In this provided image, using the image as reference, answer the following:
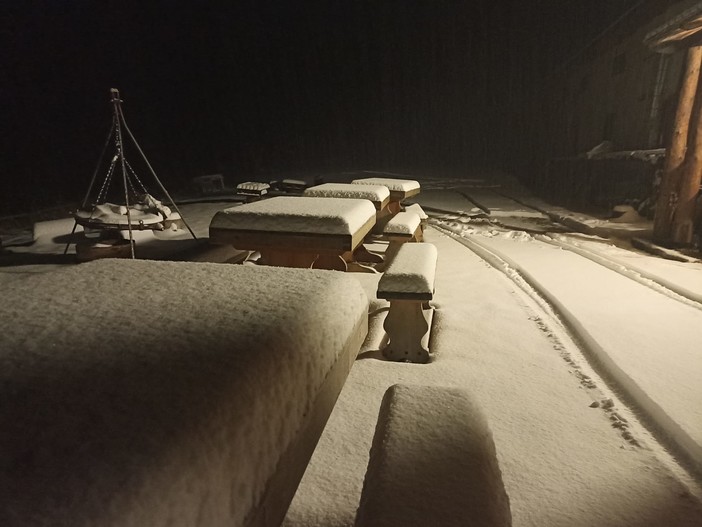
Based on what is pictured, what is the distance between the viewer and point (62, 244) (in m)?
6.46

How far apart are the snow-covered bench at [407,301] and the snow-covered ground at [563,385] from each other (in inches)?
4.8

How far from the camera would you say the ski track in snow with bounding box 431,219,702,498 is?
225 cm

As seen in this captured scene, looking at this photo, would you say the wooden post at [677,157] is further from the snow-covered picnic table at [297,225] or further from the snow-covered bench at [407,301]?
the snow-covered picnic table at [297,225]

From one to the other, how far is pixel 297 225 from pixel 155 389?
2331mm

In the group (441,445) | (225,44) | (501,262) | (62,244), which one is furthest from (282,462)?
(225,44)

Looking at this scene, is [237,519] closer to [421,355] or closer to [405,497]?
[405,497]

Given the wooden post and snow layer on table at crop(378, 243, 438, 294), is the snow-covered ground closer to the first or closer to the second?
snow layer on table at crop(378, 243, 438, 294)

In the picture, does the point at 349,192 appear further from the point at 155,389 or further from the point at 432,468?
the point at 155,389

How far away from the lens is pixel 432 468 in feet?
3.28

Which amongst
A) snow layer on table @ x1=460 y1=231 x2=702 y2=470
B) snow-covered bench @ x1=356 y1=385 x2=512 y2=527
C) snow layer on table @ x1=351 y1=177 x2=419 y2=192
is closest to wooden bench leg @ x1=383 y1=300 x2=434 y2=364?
snow layer on table @ x1=460 y1=231 x2=702 y2=470

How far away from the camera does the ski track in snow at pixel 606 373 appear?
2246 mm

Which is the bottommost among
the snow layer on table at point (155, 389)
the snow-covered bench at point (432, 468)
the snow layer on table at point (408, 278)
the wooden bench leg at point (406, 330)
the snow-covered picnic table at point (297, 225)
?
the wooden bench leg at point (406, 330)

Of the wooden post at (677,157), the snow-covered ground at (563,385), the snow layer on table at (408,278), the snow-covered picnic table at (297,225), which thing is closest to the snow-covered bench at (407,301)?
the snow layer on table at (408,278)

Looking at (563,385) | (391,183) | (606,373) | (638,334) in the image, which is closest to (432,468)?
(563,385)
